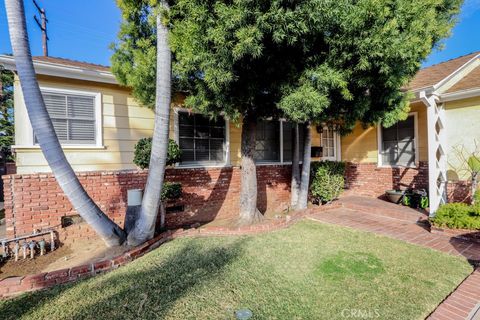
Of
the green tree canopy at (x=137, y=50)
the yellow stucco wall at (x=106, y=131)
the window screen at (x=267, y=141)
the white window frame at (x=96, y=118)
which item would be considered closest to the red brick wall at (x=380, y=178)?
the yellow stucco wall at (x=106, y=131)

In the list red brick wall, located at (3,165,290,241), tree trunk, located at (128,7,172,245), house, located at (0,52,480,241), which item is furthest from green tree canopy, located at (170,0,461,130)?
red brick wall, located at (3,165,290,241)

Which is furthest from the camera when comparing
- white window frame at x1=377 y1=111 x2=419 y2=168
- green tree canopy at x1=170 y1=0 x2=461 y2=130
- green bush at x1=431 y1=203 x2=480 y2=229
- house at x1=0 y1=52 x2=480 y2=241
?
white window frame at x1=377 y1=111 x2=419 y2=168

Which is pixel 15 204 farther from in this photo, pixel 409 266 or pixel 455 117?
pixel 455 117

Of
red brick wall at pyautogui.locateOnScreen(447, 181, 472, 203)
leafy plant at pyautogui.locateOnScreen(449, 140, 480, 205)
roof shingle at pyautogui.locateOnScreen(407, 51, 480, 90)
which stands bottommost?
red brick wall at pyautogui.locateOnScreen(447, 181, 472, 203)

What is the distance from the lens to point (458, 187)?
6156 millimetres

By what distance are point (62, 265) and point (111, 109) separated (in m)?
3.50

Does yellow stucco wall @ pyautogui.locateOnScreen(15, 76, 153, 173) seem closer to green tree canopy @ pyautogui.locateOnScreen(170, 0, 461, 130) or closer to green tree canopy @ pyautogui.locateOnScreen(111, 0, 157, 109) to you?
green tree canopy @ pyautogui.locateOnScreen(111, 0, 157, 109)

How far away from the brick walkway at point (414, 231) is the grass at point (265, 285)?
13cm

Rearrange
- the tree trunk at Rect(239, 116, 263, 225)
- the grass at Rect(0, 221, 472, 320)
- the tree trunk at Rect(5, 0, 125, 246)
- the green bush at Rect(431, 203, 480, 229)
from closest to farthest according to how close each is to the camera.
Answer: the grass at Rect(0, 221, 472, 320), the tree trunk at Rect(5, 0, 125, 246), the green bush at Rect(431, 203, 480, 229), the tree trunk at Rect(239, 116, 263, 225)

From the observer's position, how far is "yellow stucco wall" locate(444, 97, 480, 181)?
237 inches

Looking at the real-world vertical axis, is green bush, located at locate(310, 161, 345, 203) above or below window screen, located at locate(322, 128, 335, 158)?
below

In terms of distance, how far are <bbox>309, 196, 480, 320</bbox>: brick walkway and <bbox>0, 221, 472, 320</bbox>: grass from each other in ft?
0.42

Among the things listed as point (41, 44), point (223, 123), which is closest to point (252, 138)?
point (223, 123)

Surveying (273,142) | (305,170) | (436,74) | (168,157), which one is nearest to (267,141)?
(273,142)
